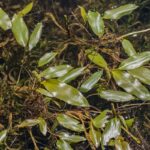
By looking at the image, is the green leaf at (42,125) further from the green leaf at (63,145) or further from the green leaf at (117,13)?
the green leaf at (117,13)

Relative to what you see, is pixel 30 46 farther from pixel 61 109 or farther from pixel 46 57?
pixel 61 109

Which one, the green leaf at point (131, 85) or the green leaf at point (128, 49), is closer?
the green leaf at point (131, 85)

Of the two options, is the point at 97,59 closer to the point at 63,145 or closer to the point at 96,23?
the point at 96,23

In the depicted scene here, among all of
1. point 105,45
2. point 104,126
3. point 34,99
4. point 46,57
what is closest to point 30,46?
point 46,57

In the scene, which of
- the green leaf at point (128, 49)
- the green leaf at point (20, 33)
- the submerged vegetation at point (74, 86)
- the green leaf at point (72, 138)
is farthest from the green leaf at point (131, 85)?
the green leaf at point (20, 33)

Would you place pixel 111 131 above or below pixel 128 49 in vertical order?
below

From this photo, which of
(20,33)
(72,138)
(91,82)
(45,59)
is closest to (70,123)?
(72,138)
